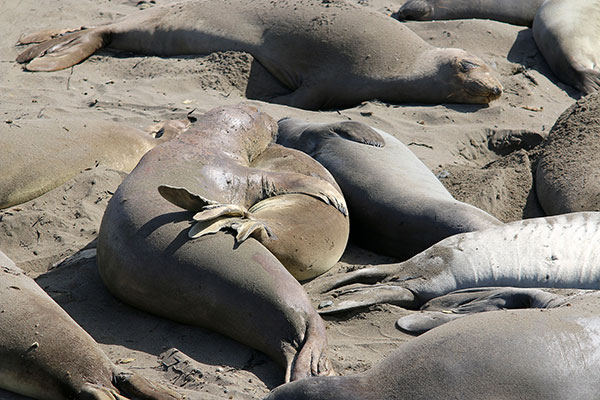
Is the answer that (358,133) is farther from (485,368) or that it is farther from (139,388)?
(485,368)

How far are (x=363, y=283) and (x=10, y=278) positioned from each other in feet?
5.37

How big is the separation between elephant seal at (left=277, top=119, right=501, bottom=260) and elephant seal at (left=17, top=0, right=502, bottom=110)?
1559 millimetres

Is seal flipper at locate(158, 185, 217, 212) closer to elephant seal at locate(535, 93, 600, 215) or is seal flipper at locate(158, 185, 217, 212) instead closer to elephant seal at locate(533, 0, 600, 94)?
elephant seal at locate(535, 93, 600, 215)

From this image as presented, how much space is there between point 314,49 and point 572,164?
2.59m

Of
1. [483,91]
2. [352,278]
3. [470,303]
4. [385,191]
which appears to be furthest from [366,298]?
[483,91]

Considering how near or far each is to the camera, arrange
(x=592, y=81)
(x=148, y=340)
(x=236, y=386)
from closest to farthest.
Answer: (x=236, y=386) → (x=148, y=340) → (x=592, y=81)

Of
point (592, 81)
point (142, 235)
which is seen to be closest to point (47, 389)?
point (142, 235)

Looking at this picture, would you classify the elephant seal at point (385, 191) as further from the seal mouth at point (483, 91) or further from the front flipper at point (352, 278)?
the seal mouth at point (483, 91)

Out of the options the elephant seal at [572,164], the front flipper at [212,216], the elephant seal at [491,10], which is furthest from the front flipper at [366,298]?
the elephant seal at [491,10]

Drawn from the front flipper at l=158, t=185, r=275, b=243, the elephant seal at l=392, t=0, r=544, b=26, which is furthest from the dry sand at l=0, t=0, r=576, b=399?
the front flipper at l=158, t=185, r=275, b=243

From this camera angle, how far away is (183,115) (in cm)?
595

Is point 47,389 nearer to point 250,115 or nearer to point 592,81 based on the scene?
point 250,115

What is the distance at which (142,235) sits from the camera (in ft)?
11.6

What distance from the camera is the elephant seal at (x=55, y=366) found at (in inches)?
109
